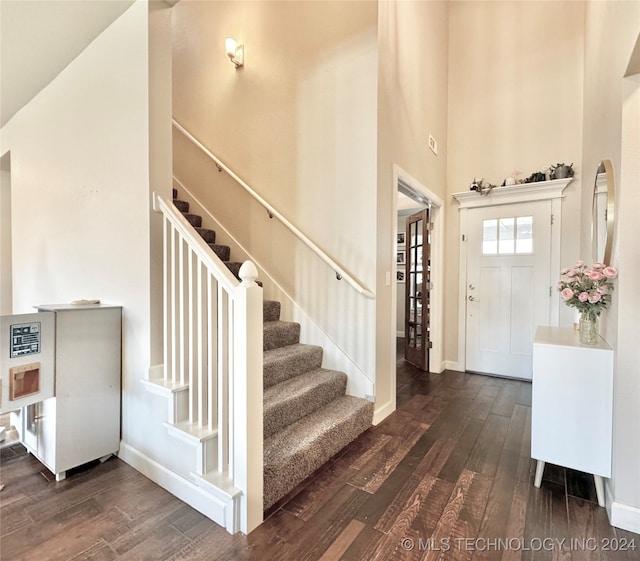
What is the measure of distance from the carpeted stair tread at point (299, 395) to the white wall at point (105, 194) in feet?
1.86

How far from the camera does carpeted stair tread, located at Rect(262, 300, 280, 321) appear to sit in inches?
120

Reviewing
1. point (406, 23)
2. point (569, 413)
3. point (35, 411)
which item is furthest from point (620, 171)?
point (35, 411)

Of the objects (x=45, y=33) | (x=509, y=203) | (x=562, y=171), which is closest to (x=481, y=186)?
(x=509, y=203)

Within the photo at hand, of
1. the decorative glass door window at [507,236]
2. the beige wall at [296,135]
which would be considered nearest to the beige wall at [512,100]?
the decorative glass door window at [507,236]

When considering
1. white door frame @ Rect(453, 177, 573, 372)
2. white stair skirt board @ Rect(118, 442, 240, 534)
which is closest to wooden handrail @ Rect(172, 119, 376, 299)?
white stair skirt board @ Rect(118, 442, 240, 534)

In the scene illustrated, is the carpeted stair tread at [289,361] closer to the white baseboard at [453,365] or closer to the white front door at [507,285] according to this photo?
the white baseboard at [453,365]

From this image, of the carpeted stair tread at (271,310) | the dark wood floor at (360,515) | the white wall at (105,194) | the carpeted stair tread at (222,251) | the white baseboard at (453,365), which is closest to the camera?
the dark wood floor at (360,515)

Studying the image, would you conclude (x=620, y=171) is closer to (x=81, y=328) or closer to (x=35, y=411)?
(x=81, y=328)

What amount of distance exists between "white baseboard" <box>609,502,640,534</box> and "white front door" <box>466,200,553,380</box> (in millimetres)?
2363

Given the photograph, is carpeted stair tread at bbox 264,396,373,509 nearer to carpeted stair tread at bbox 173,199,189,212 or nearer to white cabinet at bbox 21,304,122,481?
white cabinet at bbox 21,304,122,481

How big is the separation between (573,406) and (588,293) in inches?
25.1

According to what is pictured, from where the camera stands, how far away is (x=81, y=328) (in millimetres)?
2000

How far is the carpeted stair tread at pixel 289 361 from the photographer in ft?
7.89

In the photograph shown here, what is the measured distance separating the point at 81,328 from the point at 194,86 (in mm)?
3307
